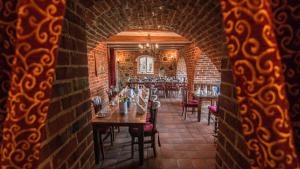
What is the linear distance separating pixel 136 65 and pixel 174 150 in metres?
8.90

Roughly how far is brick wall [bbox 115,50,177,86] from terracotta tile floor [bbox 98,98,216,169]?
7330 mm

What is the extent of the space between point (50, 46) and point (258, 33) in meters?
0.55

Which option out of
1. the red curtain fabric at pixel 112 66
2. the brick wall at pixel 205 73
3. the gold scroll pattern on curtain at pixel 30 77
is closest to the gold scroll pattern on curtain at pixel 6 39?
the gold scroll pattern on curtain at pixel 30 77

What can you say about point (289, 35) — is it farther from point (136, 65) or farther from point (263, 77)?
point (136, 65)

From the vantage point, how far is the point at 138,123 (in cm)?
253

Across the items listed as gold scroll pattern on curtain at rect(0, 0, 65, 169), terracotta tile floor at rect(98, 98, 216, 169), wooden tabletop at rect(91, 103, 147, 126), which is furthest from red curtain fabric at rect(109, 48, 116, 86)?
gold scroll pattern on curtain at rect(0, 0, 65, 169)

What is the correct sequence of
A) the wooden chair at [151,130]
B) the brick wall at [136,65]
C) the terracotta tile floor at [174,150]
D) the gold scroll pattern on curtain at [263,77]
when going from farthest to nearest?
the brick wall at [136,65] → the wooden chair at [151,130] → the terracotta tile floor at [174,150] → the gold scroll pattern on curtain at [263,77]

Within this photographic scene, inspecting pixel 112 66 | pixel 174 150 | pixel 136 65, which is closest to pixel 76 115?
pixel 174 150

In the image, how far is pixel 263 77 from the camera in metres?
0.44

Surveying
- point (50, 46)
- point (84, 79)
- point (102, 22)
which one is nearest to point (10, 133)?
point (50, 46)

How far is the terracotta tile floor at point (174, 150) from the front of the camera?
281cm

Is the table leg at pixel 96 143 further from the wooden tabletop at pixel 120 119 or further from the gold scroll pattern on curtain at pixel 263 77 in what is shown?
the gold scroll pattern on curtain at pixel 263 77

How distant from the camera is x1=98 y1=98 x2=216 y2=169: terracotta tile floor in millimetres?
2807

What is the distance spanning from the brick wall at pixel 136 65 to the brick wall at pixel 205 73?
5625 millimetres
